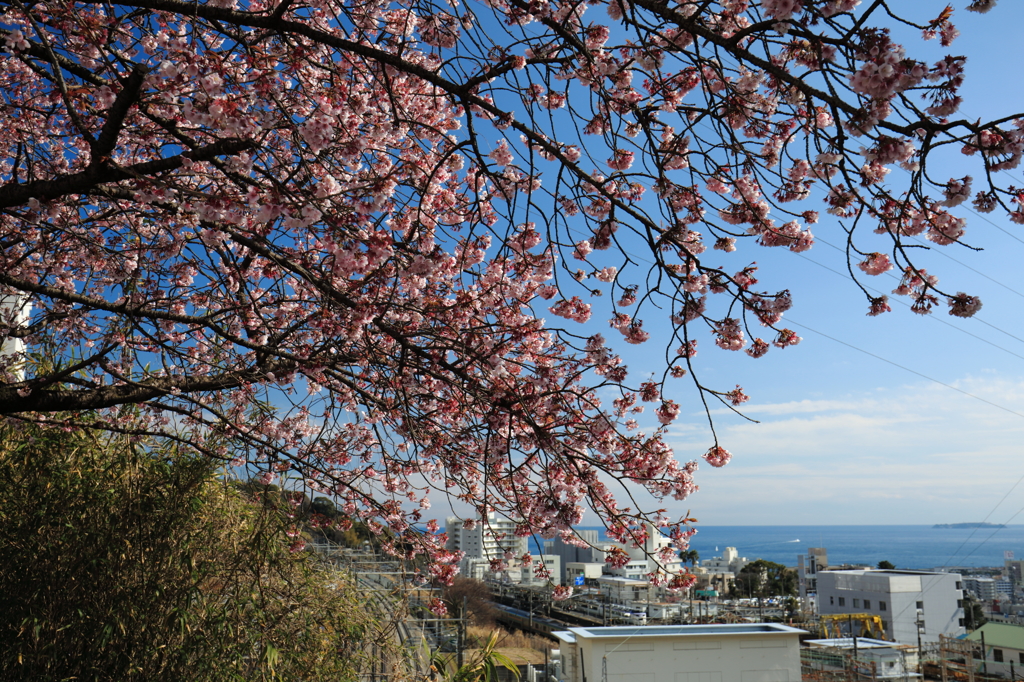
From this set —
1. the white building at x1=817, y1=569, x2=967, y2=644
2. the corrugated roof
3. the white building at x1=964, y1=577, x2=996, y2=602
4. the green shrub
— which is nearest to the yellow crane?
the white building at x1=817, y1=569, x2=967, y2=644

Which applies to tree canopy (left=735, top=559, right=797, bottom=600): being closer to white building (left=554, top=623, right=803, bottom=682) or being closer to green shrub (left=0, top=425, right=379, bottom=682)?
white building (left=554, top=623, right=803, bottom=682)

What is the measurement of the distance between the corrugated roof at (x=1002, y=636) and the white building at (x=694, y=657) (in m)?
17.6

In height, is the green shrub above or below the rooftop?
above

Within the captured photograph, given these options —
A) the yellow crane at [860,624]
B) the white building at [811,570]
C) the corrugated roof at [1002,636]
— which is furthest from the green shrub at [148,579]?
the white building at [811,570]

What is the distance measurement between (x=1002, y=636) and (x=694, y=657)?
20.0 m

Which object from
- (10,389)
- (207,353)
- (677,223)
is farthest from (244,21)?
(207,353)

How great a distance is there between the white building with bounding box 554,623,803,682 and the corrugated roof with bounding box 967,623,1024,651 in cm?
1759

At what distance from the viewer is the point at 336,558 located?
10.6 feet

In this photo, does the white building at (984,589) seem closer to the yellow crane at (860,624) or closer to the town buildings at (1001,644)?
the yellow crane at (860,624)

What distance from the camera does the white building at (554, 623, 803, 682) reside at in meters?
9.02

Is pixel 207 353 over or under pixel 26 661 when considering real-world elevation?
over

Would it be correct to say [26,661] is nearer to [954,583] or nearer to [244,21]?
[244,21]

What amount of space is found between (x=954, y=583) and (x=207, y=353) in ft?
133

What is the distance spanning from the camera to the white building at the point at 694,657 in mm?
9016
